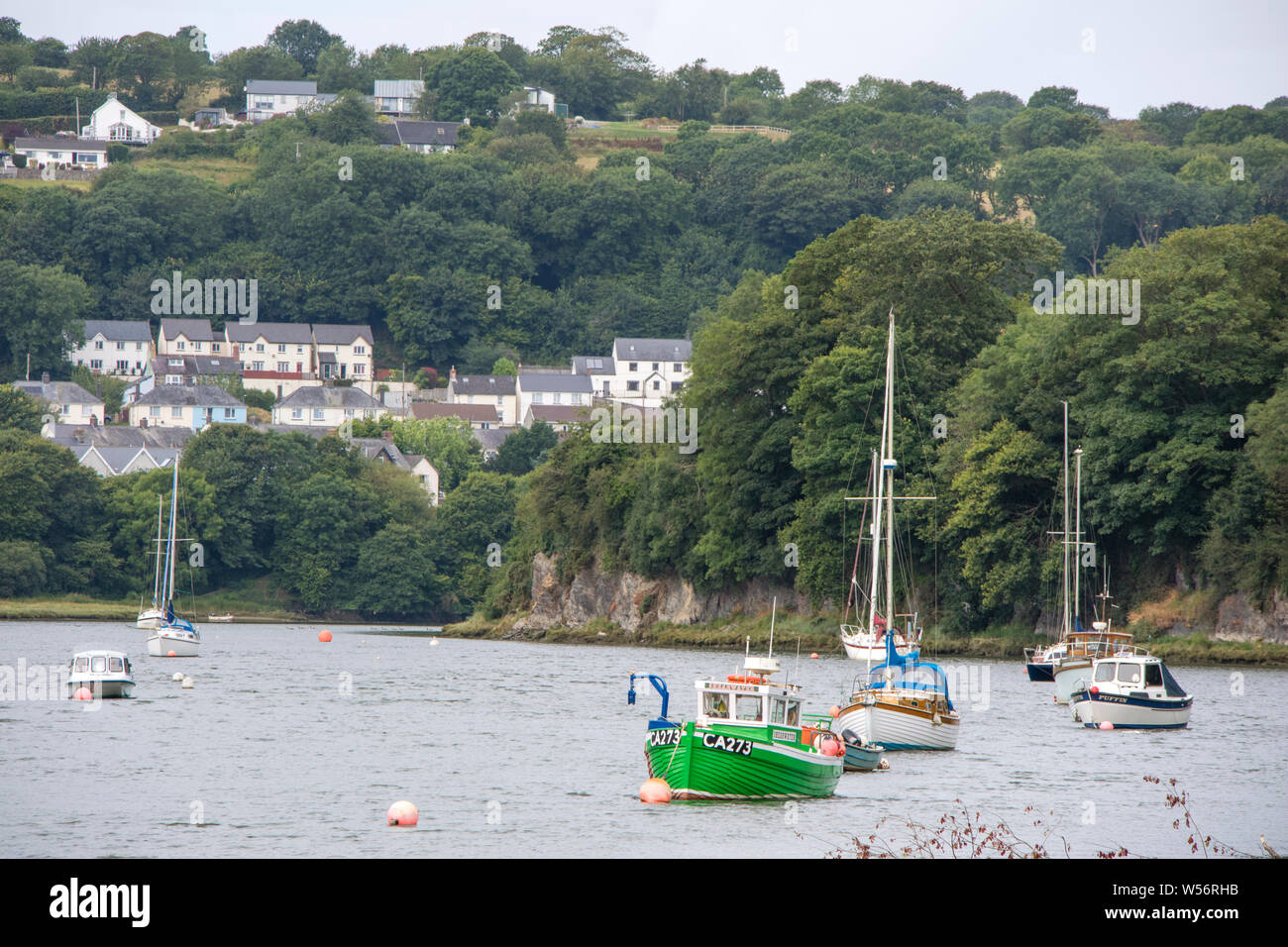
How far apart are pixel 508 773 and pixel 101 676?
23924 millimetres

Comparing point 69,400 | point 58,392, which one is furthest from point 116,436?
point 58,392

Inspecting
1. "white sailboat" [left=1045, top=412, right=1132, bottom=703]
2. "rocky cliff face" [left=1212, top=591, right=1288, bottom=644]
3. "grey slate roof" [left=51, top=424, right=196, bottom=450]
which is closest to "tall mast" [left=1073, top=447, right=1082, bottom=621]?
"white sailboat" [left=1045, top=412, right=1132, bottom=703]

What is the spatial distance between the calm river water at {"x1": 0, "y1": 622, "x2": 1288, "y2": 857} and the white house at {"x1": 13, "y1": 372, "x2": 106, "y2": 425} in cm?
12658

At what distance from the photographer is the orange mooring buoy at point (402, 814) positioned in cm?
3188

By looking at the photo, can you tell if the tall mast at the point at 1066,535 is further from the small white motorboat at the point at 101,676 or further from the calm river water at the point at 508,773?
the small white motorboat at the point at 101,676

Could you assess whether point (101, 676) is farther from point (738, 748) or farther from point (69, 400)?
point (69, 400)

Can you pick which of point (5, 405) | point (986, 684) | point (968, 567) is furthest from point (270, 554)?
point (986, 684)

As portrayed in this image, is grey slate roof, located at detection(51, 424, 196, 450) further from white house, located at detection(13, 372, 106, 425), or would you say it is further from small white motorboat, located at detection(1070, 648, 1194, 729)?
small white motorboat, located at detection(1070, 648, 1194, 729)

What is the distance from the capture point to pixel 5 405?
15488cm

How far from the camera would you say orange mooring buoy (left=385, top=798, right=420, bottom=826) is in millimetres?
31875

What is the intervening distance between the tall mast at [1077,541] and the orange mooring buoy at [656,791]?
4232 centimetres

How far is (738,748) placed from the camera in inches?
1308
